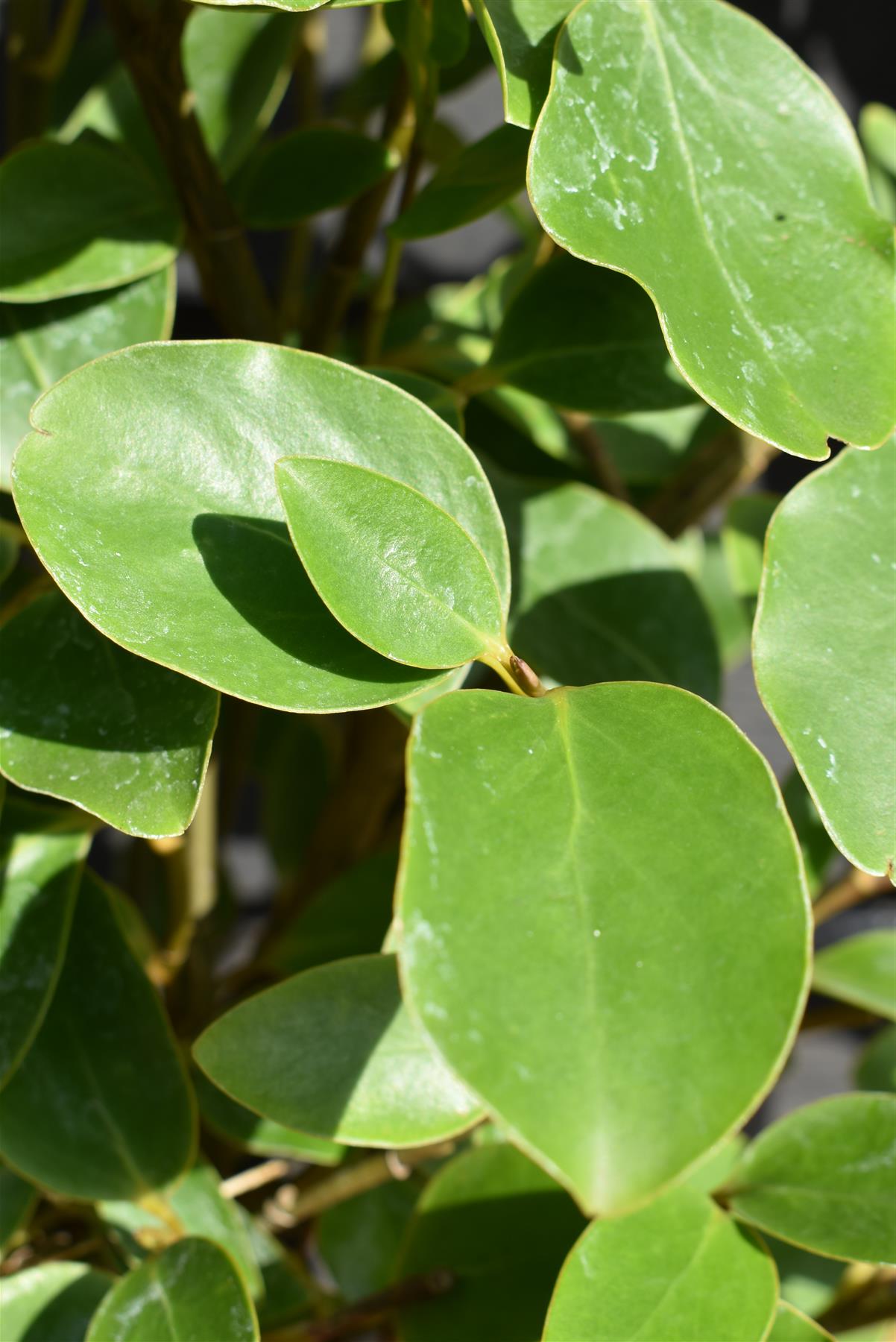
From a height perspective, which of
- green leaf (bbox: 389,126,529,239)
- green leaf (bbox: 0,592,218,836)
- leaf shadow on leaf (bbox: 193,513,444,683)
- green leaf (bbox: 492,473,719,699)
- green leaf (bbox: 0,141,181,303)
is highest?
green leaf (bbox: 389,126,529,239)

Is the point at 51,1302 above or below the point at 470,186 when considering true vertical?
below

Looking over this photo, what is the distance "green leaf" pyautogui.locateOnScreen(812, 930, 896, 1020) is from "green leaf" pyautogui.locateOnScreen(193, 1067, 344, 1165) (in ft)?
0.89

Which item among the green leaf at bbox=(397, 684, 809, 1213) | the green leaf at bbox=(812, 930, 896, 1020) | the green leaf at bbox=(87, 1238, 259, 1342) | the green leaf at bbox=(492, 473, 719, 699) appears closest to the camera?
the green leaf at bbox=(397, 684, 809, 1213)

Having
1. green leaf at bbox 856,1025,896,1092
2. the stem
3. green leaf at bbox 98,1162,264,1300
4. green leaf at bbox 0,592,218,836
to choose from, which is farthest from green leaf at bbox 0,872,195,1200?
green leaf at bbox 856,1025,896,1092

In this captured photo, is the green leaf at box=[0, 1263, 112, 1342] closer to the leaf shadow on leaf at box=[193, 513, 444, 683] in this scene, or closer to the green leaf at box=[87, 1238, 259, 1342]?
the green leaf at box=[87, 1238, 259, 1342]

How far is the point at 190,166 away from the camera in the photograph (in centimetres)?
40

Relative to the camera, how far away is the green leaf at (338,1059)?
13.4 inches

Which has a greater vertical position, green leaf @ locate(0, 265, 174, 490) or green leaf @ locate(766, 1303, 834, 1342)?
green leaf @ locate(0, 265, 174, 490)

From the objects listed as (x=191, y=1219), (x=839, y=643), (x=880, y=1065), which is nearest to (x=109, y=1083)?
(x=191, y=1219)

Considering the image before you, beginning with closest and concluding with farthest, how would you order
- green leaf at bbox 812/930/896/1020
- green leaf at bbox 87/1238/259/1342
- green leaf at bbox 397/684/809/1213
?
green leaf at bbox 397/684/809/1213 → green leaf at bbox 87/1238/259/1342 → green leaf at bbox 812/930/896/1020

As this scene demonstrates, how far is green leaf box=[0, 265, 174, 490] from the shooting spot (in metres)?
0.38

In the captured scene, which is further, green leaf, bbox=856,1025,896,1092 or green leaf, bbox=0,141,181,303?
green leaf, bbox=856,1025,896,1092

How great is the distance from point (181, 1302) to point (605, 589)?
0.28 meters

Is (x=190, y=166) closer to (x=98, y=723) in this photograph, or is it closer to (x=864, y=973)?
(x=98, y=723)
